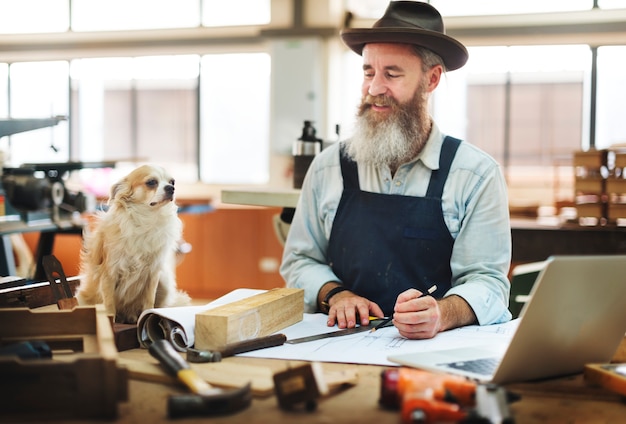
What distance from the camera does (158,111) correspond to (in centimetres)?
918

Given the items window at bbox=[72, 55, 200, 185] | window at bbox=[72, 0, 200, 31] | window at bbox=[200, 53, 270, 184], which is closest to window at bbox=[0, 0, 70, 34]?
window at bbox=[72, 0, 200, 31]

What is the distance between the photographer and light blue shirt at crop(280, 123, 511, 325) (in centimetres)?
195

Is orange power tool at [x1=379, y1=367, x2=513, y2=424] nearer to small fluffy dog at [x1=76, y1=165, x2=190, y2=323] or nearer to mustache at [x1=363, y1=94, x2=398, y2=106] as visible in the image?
small fluffy dog at [x1=76, y1=165, x2=190, y2=323]

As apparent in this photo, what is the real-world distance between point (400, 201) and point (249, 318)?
714 mm

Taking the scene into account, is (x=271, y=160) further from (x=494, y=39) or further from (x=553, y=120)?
(x=553, y=120)

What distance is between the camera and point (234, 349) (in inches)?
54.5

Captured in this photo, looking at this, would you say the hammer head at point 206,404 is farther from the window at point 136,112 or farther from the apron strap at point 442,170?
the window at point 136,112

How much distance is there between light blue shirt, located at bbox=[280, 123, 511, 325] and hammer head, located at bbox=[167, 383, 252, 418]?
0.90 meters

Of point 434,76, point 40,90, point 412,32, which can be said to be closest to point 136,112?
point 40,90

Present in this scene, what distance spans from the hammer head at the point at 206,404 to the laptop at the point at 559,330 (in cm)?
39

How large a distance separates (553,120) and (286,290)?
939 centimetres

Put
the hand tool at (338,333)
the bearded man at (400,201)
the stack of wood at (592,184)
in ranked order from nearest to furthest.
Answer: the hand tool at (338,333) < the bearded man at (400,201) < the stack of wood at (592,184)

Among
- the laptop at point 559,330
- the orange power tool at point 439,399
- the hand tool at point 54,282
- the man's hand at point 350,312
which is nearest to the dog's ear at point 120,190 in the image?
the hand tool at point 54,282

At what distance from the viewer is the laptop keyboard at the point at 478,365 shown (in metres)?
1.26
